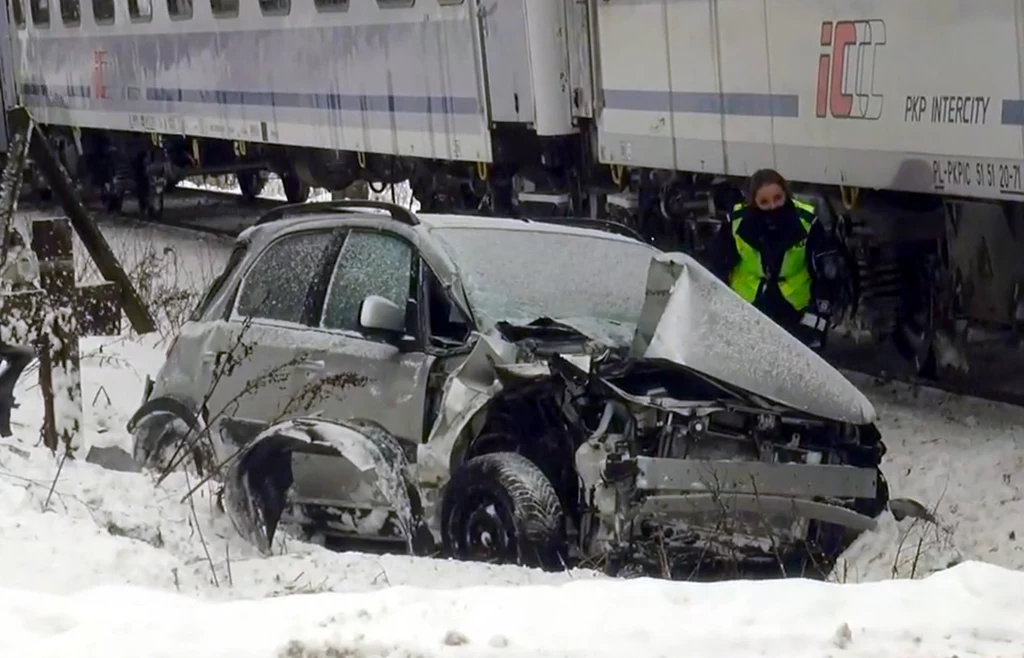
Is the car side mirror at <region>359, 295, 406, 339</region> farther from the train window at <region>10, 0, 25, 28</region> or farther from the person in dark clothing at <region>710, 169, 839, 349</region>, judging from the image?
the train window at <region>10, 0, 25, 28</region>

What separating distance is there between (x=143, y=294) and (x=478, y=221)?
660 centimetres

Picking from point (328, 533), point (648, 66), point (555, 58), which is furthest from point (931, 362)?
point (328, 533)

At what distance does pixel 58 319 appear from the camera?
7.92 m

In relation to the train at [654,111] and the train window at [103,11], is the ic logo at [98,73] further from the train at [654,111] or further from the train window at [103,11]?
the train window at [103,11]

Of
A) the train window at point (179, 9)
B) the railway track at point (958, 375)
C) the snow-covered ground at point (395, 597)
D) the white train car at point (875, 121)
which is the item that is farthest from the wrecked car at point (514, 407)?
the train window at point (179, 9)

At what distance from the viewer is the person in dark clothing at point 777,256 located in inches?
394

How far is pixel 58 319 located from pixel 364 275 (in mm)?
1384

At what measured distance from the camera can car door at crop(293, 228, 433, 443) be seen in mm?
7207

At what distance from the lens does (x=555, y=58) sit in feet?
45.5

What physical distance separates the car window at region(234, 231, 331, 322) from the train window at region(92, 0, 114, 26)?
47.9 ft

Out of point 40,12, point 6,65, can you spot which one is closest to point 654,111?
point 40,12

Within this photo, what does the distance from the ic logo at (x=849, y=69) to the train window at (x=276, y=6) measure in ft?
26.5

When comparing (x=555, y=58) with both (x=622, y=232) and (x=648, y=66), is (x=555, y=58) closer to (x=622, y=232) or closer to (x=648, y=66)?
(x=648, y=66)

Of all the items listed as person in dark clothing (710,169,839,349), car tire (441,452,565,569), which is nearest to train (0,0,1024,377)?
person in dark clothing (710,169,839,349)
